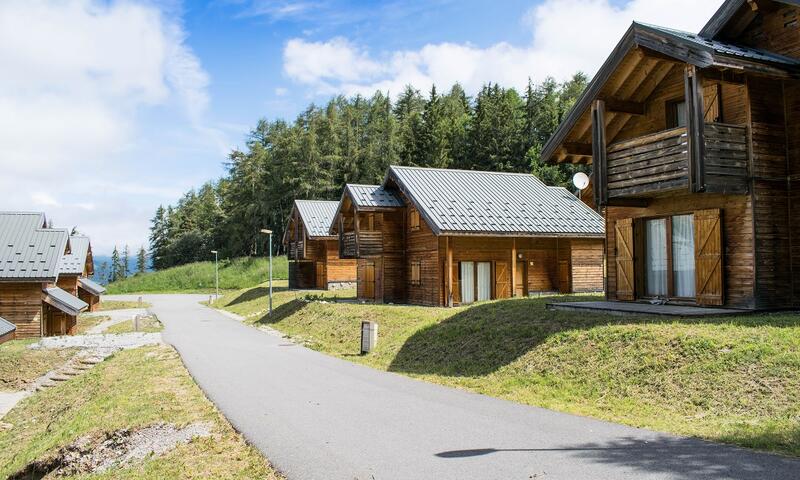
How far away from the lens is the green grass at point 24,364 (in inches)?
822

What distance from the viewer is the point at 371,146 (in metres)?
73.8

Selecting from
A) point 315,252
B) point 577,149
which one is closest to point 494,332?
point 577,149

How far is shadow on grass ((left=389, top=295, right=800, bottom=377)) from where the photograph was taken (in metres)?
13.8

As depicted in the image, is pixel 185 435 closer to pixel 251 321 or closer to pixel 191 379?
pixel 191 379

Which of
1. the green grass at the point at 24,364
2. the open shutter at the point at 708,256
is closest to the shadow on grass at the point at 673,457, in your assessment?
the open shutter at the point at 708,256

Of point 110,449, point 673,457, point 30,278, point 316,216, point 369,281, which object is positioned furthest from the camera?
point 316,216

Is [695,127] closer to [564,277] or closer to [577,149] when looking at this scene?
[577,149]

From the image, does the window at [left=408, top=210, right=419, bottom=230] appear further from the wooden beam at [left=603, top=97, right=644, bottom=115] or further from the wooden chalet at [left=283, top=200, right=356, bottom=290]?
the wooden beam at [left=603, top=97, right=644, bottom=115]

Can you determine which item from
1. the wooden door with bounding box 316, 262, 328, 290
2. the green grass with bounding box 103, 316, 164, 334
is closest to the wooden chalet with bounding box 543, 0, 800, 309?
the green grass with bounding box 103, 316, 164, 334

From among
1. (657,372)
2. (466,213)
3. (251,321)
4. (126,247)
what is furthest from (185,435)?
(126,247)

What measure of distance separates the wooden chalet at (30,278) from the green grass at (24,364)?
4.92 m

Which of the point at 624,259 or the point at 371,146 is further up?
the point at 371,146

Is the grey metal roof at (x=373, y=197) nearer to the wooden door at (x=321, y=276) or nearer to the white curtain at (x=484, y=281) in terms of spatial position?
the white curtain at (x=484, y=281)

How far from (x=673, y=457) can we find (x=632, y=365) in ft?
14.7
